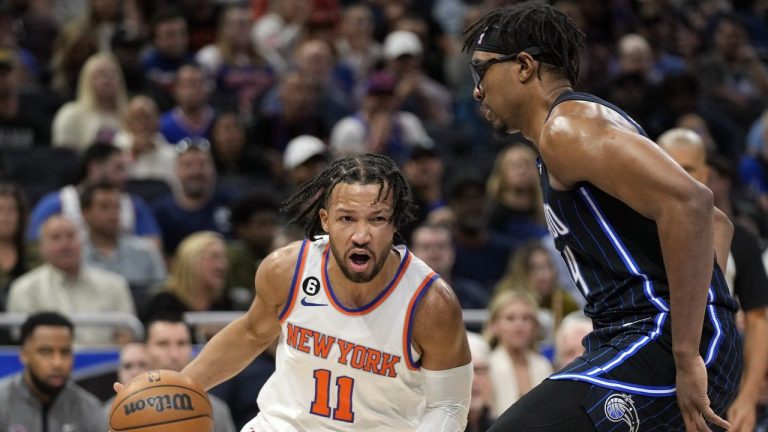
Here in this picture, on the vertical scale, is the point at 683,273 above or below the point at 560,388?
above

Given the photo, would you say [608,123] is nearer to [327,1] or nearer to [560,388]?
[560,388]

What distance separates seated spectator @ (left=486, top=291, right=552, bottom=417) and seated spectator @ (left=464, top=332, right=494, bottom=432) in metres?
0.37

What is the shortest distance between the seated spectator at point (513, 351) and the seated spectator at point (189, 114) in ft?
11.7

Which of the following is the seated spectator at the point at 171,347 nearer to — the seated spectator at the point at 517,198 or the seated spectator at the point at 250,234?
the seated spectator at the point at 250,234

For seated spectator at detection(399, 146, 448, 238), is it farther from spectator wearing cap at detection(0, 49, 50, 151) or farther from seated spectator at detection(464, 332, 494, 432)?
spectator wearing cap at detection(0, 49, 50, 151)

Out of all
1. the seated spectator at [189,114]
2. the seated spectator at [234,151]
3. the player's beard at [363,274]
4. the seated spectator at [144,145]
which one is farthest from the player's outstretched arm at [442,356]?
the seated spectator at [189,114]

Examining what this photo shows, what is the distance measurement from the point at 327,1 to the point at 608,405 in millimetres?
10084

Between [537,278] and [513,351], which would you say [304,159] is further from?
[513,351]

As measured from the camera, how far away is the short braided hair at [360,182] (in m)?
4.60

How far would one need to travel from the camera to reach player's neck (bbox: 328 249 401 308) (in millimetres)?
4691

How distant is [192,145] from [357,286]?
5429 mm

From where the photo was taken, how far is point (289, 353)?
15.6 feet

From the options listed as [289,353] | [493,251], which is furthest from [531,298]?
[289,353]

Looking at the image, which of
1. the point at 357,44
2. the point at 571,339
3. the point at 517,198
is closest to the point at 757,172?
the point at 517,198
